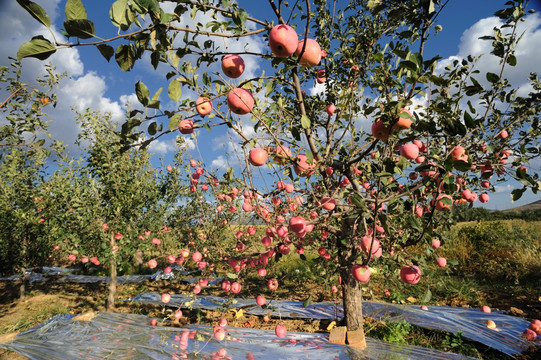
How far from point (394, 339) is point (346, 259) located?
140 centimetres

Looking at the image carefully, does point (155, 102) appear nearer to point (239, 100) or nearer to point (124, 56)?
point (124, 56)

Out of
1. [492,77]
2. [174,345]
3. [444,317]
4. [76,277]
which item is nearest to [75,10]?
[492,77]

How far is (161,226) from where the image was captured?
6.19m

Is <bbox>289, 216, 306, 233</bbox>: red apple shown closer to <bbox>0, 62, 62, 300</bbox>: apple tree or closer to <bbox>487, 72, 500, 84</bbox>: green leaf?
<bbox>487, 72, 500, 84</bbox>: green leaf

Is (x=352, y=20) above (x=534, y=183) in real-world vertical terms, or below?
above

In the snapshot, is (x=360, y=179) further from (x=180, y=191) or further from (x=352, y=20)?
(x=180, y=191)

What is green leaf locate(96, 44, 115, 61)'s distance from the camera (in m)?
0.85

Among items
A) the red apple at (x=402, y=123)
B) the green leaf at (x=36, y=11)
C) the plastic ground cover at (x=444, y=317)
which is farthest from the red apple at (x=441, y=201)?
the plastic ground cover at (x=444, y=317)

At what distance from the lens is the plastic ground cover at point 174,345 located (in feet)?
8.91

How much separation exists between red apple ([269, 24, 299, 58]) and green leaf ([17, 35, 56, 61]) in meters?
0.91

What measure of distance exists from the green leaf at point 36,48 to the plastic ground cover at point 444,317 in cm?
285

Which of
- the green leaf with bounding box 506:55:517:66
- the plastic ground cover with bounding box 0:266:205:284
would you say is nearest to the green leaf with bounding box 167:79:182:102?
the green leaf with bounding box 506:55:517:66

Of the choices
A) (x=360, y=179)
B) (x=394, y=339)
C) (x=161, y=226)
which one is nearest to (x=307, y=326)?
(x=394, y=339)

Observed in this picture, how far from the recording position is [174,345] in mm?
2891
